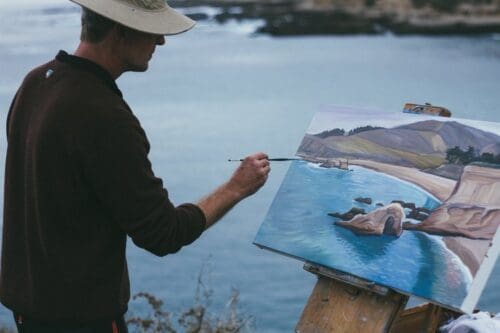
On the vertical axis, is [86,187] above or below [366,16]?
above

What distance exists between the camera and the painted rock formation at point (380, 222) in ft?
6.46

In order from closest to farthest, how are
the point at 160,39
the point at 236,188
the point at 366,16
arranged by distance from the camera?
the point at 160,39, the point at 236,188, the point at 366,16

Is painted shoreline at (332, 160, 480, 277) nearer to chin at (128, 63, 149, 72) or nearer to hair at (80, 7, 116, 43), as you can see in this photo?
chin at (128, 63, 149, 72)

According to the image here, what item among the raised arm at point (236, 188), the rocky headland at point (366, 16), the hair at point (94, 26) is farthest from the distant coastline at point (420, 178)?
the rocky headland at point (366, 16)

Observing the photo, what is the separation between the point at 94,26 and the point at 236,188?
0.47 m

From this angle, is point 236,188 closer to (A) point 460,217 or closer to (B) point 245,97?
(A) point 460,217

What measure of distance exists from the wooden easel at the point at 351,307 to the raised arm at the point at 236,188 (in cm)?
31

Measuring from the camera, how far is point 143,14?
162 centimetres

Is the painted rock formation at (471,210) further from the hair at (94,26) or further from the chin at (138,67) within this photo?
the hair at (94,26)

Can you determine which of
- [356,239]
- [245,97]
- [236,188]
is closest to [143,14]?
[236,188]

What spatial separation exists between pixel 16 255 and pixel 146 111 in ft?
12.0

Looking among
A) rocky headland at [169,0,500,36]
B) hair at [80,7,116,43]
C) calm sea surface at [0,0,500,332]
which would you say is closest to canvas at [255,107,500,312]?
hair at [80,7,116,43]

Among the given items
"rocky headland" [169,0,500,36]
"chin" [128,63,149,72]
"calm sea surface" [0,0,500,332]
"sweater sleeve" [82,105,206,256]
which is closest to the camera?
"sweater sleeve" [82,105,206,256]

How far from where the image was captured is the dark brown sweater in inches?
60.7
